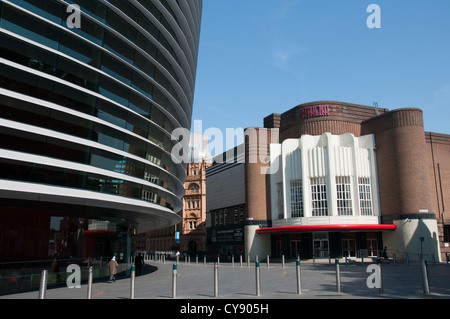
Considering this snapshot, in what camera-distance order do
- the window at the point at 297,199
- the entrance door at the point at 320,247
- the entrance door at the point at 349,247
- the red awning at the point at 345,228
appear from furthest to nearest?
the window at the point at 297,199 < the entrance door at the point at 320,247 < the entrance door at the point at 349,247 < the red awning at the point at 345,228

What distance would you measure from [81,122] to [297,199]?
31.3 m

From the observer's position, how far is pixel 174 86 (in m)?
27.2

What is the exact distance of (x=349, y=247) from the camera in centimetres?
4344

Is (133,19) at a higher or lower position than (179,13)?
lower

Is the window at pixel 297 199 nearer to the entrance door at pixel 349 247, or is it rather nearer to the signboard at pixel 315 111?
the entrance door at pixel 349 247

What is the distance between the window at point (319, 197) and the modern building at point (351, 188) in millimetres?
108

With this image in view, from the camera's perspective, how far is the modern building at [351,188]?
41250mm

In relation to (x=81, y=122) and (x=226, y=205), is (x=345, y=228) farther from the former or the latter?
(x=81, y=122)

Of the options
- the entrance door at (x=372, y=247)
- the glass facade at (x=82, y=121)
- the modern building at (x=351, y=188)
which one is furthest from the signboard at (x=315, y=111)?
the glass facade at (x=82, y=121)

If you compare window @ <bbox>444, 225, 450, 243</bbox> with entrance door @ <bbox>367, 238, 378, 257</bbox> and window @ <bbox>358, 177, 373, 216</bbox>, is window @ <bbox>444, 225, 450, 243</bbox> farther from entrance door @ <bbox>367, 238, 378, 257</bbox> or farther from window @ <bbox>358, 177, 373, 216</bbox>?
window @ <bbox>358, 177, 373, 216</bbox>
